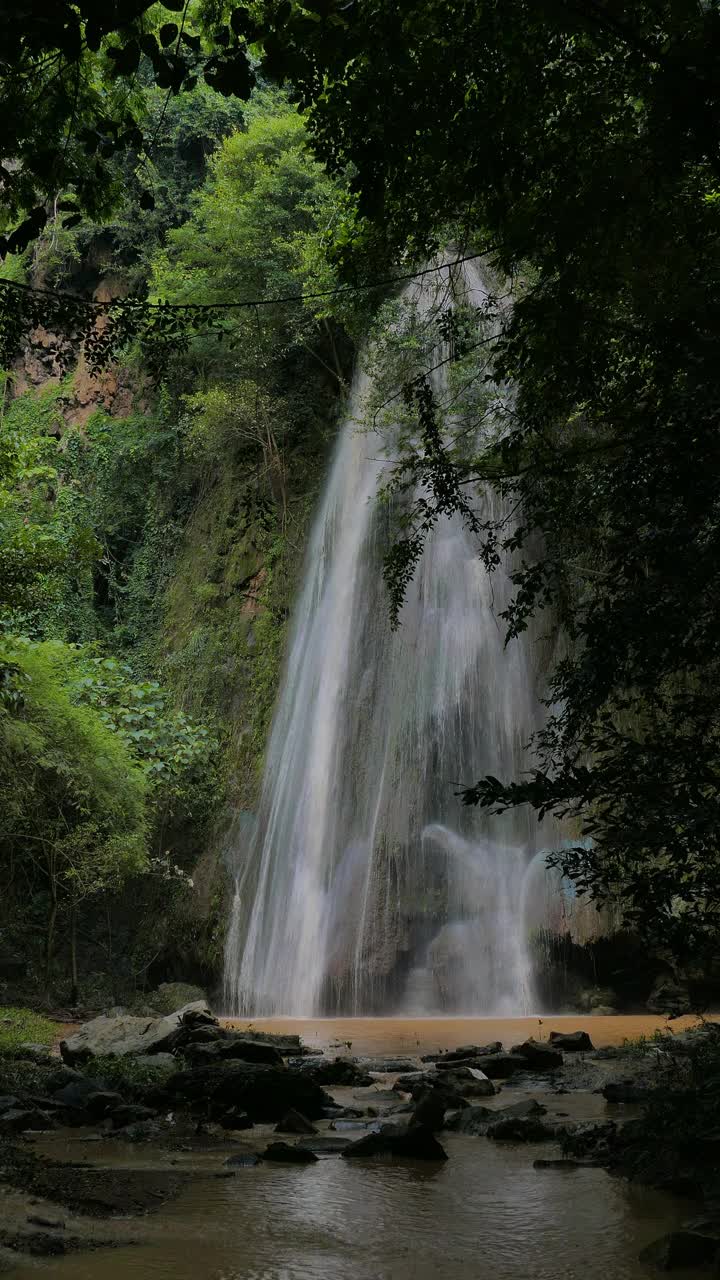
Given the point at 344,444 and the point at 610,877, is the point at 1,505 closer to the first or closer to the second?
the point at 344,444

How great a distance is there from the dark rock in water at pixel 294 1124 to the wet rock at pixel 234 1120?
0.23m

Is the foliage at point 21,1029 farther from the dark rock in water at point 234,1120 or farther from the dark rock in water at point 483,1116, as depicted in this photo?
the dark rock in water at point 483,1116

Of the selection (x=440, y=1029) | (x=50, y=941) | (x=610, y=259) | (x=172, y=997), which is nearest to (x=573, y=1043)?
(x=440, y=1029)

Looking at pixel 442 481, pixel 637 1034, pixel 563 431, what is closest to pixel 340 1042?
pixel 637 1034

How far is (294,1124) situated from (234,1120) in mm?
431

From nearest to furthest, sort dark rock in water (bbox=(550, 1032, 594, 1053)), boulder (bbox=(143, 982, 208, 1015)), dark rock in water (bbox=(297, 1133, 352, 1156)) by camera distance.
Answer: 1. dark rock in water (bbox=(297, 1133, 352, 1156))
2. dark rock in water (bbox=(550, 1032, 594, 1053))
3. boulder (bbox=(143, 982, 208, 1015))

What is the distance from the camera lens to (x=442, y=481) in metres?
5.87

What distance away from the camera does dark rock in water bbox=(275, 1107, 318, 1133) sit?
5.85 meters

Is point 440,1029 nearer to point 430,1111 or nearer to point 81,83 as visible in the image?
point 430,1111

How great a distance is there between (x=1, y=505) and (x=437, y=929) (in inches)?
341

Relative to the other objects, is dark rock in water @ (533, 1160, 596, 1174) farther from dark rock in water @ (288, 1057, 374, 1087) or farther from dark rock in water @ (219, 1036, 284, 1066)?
dark rock in water @ (219, 1036, 284, 1066)

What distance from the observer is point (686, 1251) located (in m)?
3.14

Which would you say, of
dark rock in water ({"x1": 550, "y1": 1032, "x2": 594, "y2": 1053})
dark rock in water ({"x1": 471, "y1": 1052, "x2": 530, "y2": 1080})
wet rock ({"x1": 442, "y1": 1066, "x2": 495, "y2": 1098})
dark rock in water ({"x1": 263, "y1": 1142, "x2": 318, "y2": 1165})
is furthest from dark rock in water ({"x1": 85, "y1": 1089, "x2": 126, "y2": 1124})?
dark rock in water ({"x1": 550, "y1": 1032, "x2": 594, "y2": 1053})

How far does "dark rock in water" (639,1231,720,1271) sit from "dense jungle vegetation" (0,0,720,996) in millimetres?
1126
